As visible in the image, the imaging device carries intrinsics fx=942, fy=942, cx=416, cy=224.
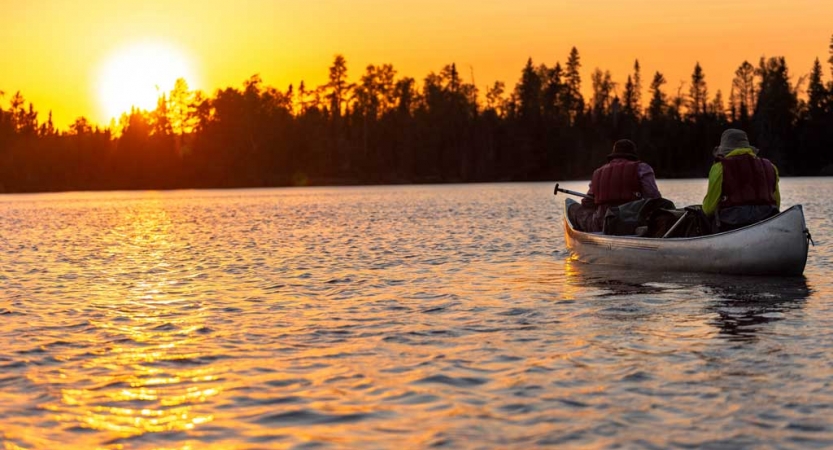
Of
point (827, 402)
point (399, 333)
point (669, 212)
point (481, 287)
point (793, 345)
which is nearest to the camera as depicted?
point (827, 402)

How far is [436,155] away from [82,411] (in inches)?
4843

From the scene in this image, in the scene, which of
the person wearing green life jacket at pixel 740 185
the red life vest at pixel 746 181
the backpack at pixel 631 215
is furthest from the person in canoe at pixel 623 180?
the red life vest at pixel 746 181

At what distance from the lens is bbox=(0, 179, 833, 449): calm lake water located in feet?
20.8

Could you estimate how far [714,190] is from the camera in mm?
14570

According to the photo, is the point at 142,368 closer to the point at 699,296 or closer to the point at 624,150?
the point at 699,296

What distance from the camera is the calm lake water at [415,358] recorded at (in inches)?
249

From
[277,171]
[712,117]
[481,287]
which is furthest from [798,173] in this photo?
[481,287]

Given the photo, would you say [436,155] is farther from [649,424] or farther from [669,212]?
[649,424]

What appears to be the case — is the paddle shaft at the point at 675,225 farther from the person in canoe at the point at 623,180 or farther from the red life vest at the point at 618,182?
the red life vest at the point at 618,182

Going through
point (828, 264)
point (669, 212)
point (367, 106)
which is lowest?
point (828, 264)

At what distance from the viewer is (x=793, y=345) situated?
8930 mm

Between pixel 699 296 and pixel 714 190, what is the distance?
2577 mm

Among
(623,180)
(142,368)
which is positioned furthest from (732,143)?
(142,368)

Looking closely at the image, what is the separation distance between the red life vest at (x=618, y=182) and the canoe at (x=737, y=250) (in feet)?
2.62
